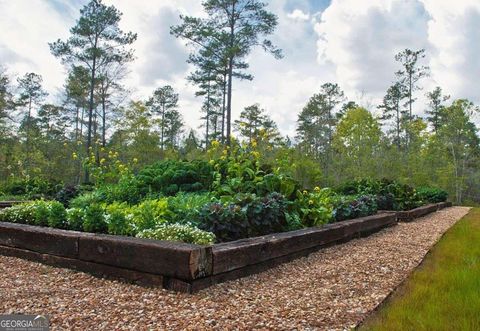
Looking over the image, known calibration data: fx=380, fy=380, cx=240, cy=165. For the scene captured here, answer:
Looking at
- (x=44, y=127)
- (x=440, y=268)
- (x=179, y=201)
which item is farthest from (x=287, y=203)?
(x=44, y=127)

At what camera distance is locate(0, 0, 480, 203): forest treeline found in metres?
17.5

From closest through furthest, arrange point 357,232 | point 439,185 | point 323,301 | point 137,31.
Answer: point 323,301 → point 357,232 → point 137,31 → point 439,185

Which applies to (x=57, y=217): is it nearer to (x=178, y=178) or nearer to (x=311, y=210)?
(x=178, y=178)

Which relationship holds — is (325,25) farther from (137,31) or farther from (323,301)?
(137,31)

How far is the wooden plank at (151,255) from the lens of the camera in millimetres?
2643

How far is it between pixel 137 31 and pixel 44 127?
492 inches

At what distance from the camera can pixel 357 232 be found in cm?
579

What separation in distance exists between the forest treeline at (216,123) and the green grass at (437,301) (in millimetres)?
10569

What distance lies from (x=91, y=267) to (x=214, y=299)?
3.90ft

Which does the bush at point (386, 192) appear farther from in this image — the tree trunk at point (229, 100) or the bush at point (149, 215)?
the tree trunk at point (229, 100)

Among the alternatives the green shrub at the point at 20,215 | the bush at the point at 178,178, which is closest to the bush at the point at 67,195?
the bush at the point at 178,178

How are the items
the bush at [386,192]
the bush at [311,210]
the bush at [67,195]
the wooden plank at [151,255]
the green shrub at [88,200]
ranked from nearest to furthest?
the wooden plank at [151,255] < the bush at [311,210] < the green shrub at [88,200] < the bush at [67,195] < the bush at [386,192]

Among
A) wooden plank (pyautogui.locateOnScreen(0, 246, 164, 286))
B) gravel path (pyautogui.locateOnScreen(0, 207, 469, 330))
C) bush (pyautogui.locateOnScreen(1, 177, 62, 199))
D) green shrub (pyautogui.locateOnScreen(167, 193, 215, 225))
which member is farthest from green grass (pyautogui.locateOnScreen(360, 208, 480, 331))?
bush (pyautogui.locateOnScreen(1, 177, 62, 199))

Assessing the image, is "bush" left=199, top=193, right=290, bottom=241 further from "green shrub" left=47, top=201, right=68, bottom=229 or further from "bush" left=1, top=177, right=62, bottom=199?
→ "bush" left=1, top=177, right=62, bottom=199
